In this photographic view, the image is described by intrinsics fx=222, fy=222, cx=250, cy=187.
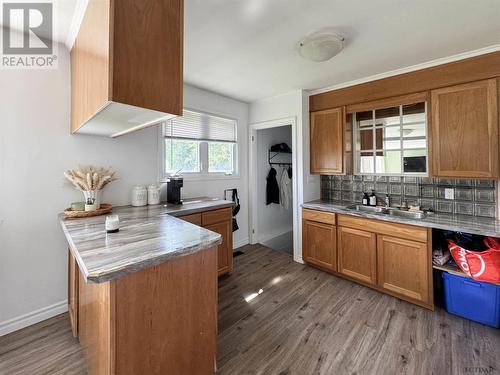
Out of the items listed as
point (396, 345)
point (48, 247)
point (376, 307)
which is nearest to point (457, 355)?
point (396, 345)

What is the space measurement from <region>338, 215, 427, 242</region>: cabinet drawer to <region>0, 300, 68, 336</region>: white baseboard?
2.99 m

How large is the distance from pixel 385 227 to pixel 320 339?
1279mm

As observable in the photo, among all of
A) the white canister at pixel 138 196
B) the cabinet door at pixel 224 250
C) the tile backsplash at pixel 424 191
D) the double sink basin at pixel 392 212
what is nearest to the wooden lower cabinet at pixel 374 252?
the double sink basin at pixel 392 212

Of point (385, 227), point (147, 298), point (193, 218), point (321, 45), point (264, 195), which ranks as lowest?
point (147, 298)

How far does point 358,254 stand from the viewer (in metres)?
2.52

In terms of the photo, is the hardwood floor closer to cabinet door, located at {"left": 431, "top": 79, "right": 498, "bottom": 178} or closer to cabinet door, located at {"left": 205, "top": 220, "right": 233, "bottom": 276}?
cabinet door, located at {"left": 205, "top": 220, "right": 233, "bottom": 276}

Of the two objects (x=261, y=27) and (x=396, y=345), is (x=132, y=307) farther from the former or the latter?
(x=261, y=27)

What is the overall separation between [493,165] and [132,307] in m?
2.96

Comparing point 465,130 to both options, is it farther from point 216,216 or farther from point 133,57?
point 133,57

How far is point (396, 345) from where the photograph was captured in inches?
66.3

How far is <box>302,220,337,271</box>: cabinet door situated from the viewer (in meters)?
2.74

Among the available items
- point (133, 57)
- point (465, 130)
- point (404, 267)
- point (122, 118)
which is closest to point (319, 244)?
point (404, 267)

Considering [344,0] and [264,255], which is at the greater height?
[344,0]

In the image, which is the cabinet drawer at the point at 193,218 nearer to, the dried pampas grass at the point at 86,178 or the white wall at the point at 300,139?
the dried pampas grass at the point at 86,178
